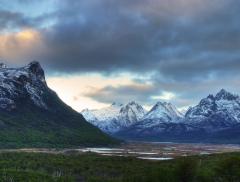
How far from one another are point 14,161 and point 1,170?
2642 cm

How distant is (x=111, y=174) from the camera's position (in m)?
176

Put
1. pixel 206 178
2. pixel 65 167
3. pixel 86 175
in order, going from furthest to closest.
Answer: pixel 65 167 < pixel 86 175 < pixel 206 178

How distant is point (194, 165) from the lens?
161250 mm

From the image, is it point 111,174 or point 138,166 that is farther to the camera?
point 138,166

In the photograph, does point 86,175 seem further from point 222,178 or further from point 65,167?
point 222,178

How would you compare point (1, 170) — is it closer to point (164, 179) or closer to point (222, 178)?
point (164, 179)

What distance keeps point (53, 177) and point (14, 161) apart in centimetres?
3896

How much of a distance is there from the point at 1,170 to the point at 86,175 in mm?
30108

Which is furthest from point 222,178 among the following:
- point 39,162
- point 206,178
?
point 39,162

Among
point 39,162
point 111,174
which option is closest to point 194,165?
point 111,174

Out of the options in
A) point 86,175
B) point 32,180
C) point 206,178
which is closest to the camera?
point 32,180

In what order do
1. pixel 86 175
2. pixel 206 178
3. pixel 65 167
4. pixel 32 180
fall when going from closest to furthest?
pixel 32 180 < pixel 206 178 < pixel 86 175 < pixel 65 167

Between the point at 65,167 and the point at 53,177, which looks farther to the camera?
the point at 65,167

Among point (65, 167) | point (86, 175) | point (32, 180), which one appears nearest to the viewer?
point (32, 180)
